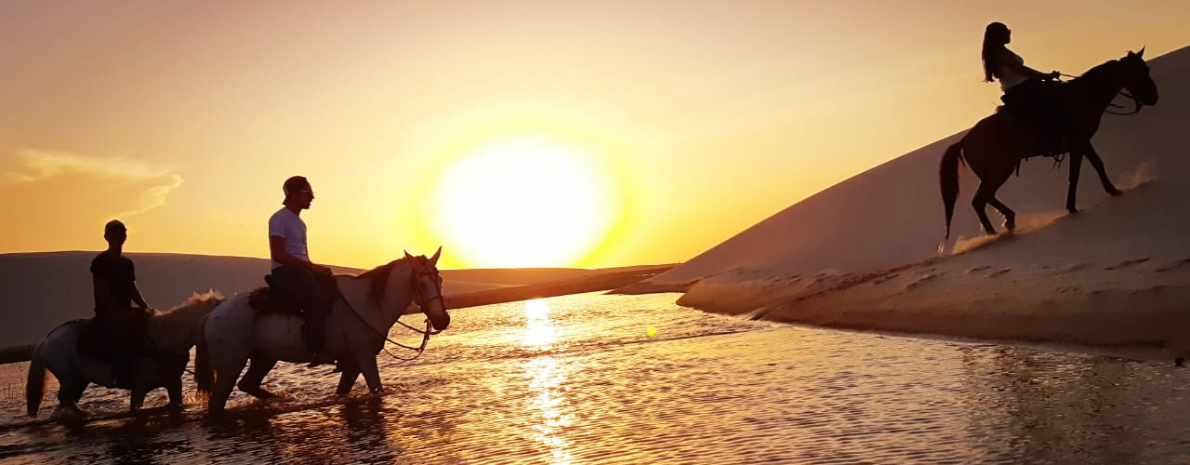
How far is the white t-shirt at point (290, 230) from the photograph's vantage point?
10750mm

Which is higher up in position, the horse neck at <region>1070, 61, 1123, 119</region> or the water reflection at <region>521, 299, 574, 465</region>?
the horse neck at <region>1070, 61, 1123, 119</region>

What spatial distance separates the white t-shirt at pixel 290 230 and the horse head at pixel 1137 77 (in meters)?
13.7

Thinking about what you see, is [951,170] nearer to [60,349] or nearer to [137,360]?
[137,360]

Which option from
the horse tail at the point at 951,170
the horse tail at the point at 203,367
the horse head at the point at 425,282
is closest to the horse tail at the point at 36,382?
the horse tail at the point at 203,367

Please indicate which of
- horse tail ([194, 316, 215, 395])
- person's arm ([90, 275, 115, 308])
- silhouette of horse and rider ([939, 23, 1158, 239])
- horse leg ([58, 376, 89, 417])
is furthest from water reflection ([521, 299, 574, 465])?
silhouette of horse and rider ([939, 23, 1158, 239])

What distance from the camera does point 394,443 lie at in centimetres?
776

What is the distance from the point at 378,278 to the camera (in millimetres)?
11297

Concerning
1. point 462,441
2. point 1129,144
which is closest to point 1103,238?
point 1129,144

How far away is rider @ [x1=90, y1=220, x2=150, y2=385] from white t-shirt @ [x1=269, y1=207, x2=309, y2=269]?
233 cm

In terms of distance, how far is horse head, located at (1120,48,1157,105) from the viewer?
1525 centimetres

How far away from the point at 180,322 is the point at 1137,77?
15802mm

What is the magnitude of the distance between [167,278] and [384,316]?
290ft

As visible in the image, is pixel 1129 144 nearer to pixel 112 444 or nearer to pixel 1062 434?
pixel 1062 434

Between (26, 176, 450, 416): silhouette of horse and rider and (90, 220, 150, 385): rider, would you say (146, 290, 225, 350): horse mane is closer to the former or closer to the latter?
(26, 176, 450, 416): silhouette of horse and rider
